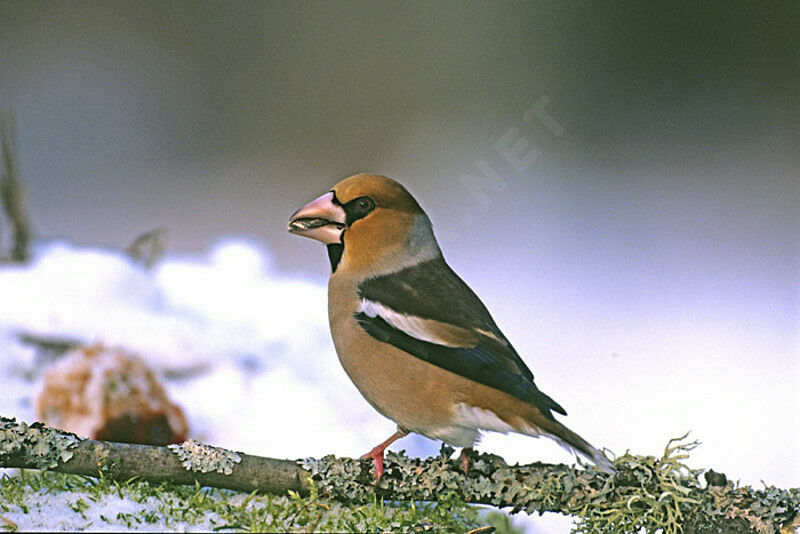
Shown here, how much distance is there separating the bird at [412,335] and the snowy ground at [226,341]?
447mm

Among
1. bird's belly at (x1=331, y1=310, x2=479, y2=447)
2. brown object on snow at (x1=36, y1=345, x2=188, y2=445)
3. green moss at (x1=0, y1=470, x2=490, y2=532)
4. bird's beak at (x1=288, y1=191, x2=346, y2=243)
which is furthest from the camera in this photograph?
brown object on snow at (x1=36, y1=345, x2=188, y2=445)

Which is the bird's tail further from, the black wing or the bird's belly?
the bird's belly

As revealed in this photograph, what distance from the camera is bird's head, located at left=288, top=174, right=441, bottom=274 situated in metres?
1.48

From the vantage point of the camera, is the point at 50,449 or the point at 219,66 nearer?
the point at 50,449

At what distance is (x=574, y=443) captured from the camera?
1228mm

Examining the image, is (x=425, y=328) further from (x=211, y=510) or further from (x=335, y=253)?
(x=211, y=510)

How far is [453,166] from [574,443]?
2.74 feet

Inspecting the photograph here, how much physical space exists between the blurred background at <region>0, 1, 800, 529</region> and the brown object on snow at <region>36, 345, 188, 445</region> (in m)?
0.04

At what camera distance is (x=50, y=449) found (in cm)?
126

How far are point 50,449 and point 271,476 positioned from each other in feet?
1.11

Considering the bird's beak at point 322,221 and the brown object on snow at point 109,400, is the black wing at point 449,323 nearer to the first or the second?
the bird's beak at point 322,221

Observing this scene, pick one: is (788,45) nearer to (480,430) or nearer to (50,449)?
(480,430)

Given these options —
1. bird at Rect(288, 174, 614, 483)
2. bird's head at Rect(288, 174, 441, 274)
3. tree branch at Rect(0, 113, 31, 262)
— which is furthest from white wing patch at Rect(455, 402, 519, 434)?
tree branch at Rect(0, 113, 31, 262)

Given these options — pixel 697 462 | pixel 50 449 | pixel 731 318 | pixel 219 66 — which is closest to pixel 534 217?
pixel 731 318
